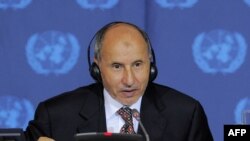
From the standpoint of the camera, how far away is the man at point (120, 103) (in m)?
1.75

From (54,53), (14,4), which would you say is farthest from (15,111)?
(14,4)

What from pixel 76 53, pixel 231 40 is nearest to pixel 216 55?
pixel 231 40

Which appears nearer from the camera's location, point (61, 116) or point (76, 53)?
point (61, 116)

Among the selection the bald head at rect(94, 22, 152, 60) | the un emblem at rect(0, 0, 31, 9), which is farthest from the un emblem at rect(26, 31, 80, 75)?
the bald head at rect(94, 22, 152, 60)

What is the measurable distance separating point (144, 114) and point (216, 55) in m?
0.75

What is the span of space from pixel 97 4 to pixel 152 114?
2.52 ft

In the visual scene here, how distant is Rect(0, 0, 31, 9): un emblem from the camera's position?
2.46 metres

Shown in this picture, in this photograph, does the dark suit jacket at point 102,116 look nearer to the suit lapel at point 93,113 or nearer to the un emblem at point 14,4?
the suit lapel at point 93,113

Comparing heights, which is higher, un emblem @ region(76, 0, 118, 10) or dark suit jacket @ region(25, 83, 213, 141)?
un emblem @ region(76, 0, 118, 10)

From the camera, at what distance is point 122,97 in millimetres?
1773

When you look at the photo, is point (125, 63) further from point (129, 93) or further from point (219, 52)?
point (219, 52)

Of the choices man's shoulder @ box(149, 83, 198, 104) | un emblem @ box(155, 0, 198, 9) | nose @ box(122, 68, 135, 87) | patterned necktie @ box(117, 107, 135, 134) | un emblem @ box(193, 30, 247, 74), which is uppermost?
un emblem @ box(155, 0, 198, 9)

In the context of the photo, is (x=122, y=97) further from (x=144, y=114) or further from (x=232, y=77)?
(x=232, y=77)

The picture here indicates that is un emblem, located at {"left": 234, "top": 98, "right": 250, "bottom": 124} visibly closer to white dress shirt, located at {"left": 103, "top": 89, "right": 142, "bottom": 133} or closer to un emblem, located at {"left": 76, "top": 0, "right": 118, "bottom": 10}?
un emblem, located at {"left": 76, "top": 0, "right": 118, "bottom": 10}
